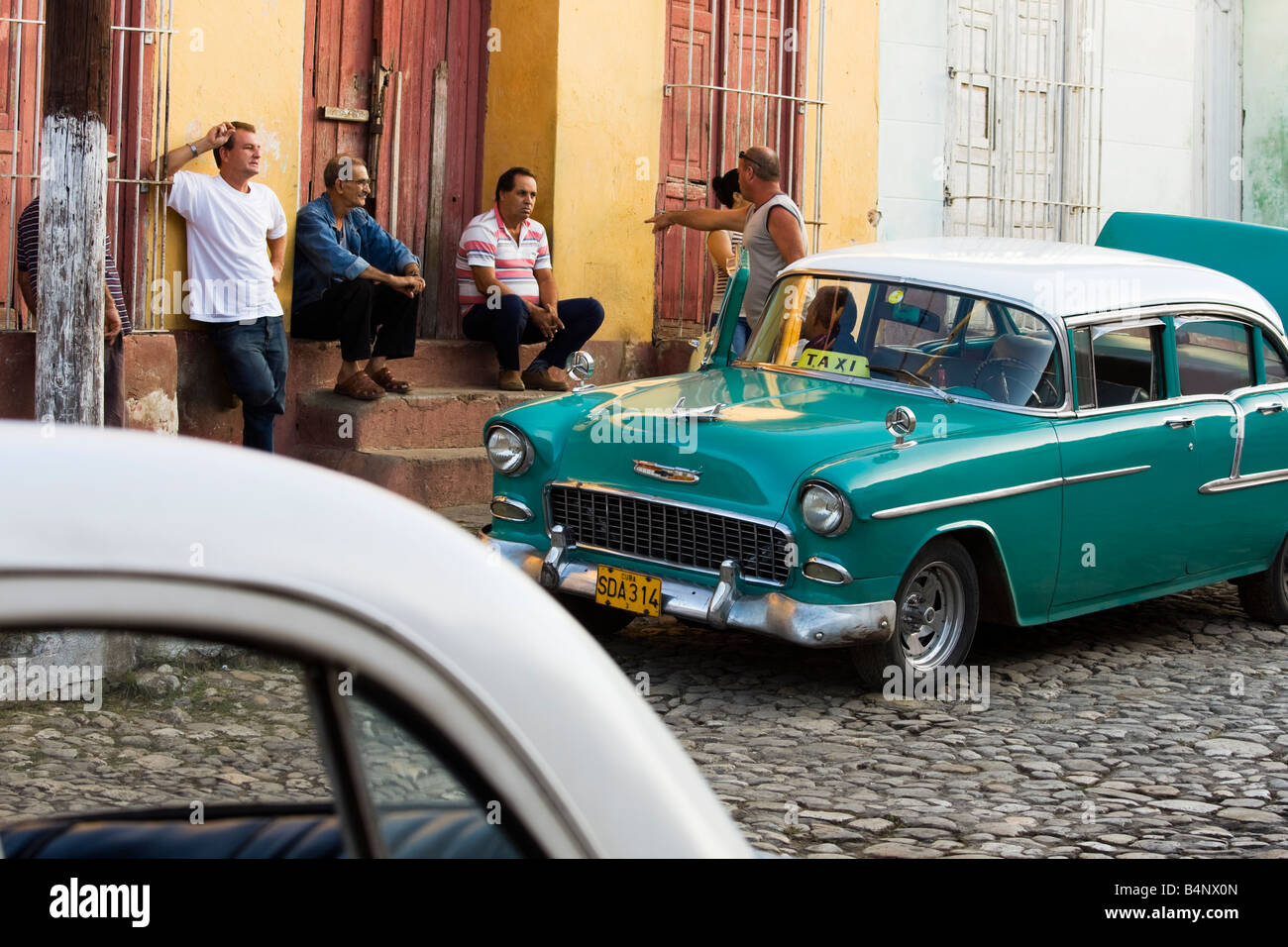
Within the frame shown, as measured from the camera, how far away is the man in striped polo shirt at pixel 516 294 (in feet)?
32.8

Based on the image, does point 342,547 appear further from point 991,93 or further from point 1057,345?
point 991,93

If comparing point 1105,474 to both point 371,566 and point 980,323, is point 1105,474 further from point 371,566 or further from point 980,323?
point 371,566

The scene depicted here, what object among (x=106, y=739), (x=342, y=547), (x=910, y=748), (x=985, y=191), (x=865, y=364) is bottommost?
(x=910, y=748)

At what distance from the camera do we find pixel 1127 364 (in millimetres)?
6852

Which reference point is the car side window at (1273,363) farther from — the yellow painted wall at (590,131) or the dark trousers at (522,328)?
the yellow painted wall at (590,131)

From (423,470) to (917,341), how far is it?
3.47 meters

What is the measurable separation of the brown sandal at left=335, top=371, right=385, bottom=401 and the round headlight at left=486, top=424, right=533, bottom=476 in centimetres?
291

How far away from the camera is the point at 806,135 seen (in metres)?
12.4

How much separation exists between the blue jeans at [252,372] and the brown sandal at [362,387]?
24.5 inches

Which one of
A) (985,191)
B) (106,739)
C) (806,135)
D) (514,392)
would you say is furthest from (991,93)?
(106,739)

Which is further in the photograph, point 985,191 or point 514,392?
point 985,191

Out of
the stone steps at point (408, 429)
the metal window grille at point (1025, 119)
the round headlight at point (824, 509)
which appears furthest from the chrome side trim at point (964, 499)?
the metal window grille at point (1025, 119)

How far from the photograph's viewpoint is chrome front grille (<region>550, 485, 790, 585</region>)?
18.9ft
